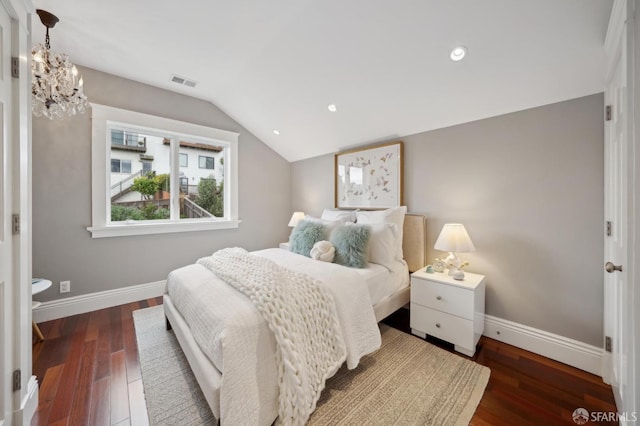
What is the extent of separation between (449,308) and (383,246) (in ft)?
2.43

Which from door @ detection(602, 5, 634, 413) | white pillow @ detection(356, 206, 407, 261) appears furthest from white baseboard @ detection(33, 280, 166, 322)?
door @ detection(602, 5, 634, 413)

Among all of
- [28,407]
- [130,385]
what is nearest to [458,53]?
[130,385]

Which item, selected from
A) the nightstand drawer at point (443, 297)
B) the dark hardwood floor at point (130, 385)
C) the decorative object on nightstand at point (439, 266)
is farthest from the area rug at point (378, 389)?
the decorative object on nightstand at point (439, 266)

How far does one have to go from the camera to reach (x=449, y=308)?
204cm

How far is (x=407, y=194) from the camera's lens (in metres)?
2.82

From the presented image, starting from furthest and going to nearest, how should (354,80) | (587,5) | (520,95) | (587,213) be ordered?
(354,80) < (520,95) < (587,213) < (587,5)

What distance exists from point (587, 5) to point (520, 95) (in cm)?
64

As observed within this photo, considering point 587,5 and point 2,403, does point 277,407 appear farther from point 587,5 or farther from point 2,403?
point 587,5

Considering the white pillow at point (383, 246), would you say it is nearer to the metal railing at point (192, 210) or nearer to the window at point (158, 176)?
the window at point (158, 176)

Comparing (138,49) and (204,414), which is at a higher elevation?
(138,49)

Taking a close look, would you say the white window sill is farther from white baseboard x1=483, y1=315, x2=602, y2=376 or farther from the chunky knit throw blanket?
white baseboard x1=483, y1=315, x2=602, y2=376

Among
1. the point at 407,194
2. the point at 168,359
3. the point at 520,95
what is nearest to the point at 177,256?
the point at 168,359

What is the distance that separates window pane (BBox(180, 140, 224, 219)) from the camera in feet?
11.3

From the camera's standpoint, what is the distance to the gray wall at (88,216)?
2.48 meters
